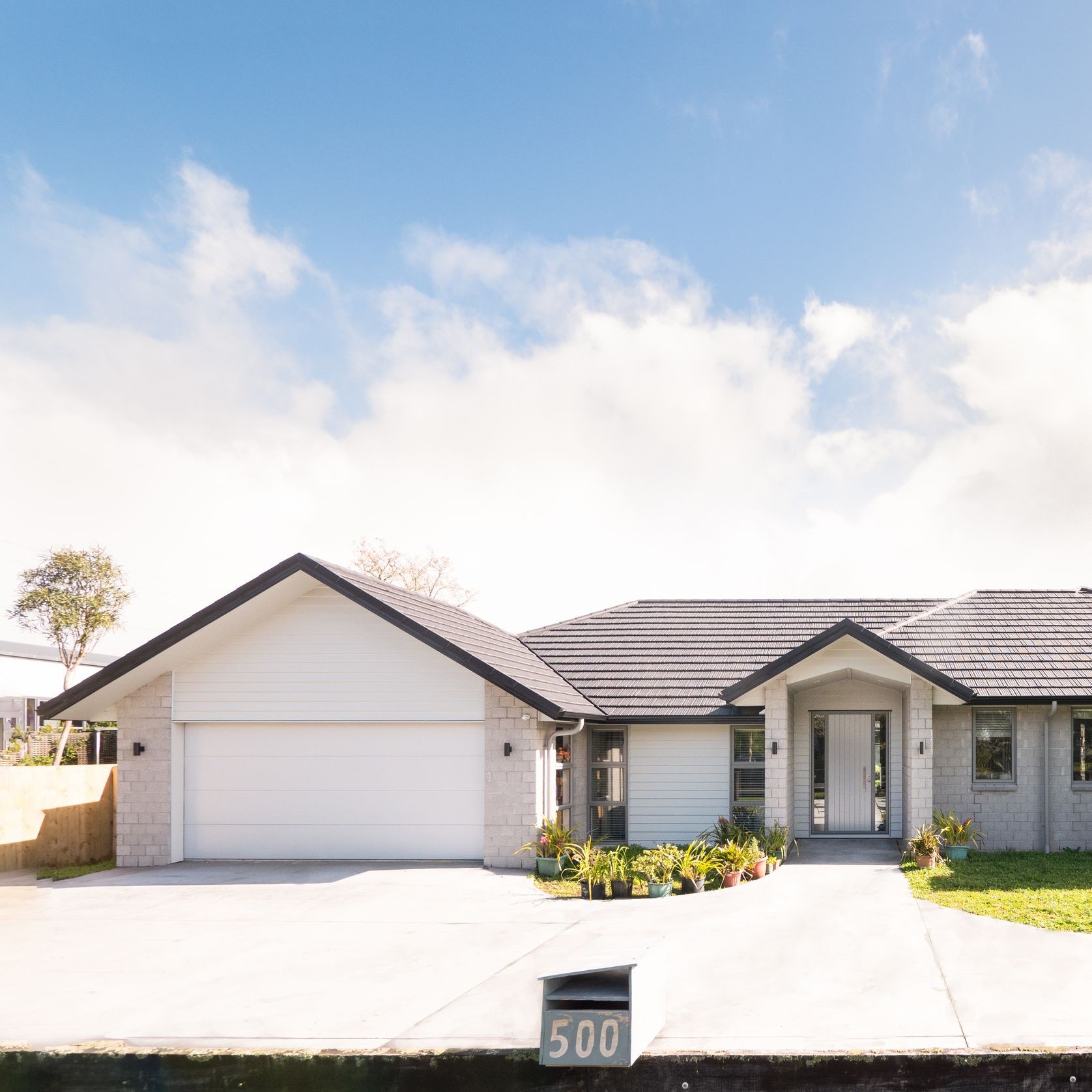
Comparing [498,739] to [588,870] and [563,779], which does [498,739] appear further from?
[588,870]

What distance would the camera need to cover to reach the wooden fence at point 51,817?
637 inches

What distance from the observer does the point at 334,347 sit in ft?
59.6

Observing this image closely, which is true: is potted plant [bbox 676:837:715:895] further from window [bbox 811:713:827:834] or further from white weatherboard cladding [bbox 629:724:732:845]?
window [bbox 811:713:827:834]

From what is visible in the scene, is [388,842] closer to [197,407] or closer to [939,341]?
[197,407]

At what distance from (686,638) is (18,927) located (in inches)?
515

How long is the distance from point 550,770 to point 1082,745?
9190mm

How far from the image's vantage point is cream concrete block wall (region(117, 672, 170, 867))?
16.2 meters

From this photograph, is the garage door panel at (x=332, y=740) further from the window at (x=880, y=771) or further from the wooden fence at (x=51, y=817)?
the window at (x=880, y=771)

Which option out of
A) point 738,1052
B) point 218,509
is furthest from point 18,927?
point 218,509

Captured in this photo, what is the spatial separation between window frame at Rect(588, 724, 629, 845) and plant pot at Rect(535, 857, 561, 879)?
111 inches

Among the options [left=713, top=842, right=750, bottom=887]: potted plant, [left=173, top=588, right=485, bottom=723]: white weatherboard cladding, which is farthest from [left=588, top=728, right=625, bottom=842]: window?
[left=713, top=842, right=750, bottom=887]: potted plant

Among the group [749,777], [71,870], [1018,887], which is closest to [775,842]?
[749,777]

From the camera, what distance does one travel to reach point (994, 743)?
1736 cm

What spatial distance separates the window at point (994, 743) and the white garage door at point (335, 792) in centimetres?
857
